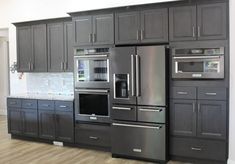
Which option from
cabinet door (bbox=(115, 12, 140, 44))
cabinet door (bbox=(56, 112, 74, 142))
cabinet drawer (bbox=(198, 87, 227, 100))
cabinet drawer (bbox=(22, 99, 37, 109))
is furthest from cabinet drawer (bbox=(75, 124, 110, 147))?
cabinet drawer (bbox=(198, 87, 227, 100))

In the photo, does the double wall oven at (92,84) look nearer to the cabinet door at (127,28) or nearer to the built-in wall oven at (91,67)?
the built-in wall oven at (91,67)

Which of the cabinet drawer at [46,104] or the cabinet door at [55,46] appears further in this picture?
the cabinet door at [55,46]

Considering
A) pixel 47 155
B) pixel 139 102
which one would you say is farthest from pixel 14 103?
pixel 139 102

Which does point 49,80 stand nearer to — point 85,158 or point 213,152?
point 85,158

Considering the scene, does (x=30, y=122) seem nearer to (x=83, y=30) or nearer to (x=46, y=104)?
(x=46, y=104)

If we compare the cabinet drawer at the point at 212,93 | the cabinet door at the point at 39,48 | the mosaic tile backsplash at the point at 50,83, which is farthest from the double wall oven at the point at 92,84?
the cabinet drawer at the point at 212,93

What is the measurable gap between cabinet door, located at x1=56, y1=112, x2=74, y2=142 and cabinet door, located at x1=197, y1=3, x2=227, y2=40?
274cm

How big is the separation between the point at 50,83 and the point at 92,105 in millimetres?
1626

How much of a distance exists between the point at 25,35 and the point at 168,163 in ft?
13.1

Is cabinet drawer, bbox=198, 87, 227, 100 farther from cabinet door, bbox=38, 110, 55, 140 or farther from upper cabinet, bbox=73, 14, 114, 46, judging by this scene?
cabinet door, bbox=38, 110, 55, 140

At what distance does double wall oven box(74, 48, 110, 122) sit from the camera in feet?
16.1

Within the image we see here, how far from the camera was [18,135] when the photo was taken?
596 cm

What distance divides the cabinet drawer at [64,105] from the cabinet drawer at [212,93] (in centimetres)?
235

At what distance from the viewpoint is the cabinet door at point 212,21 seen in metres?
4.09
